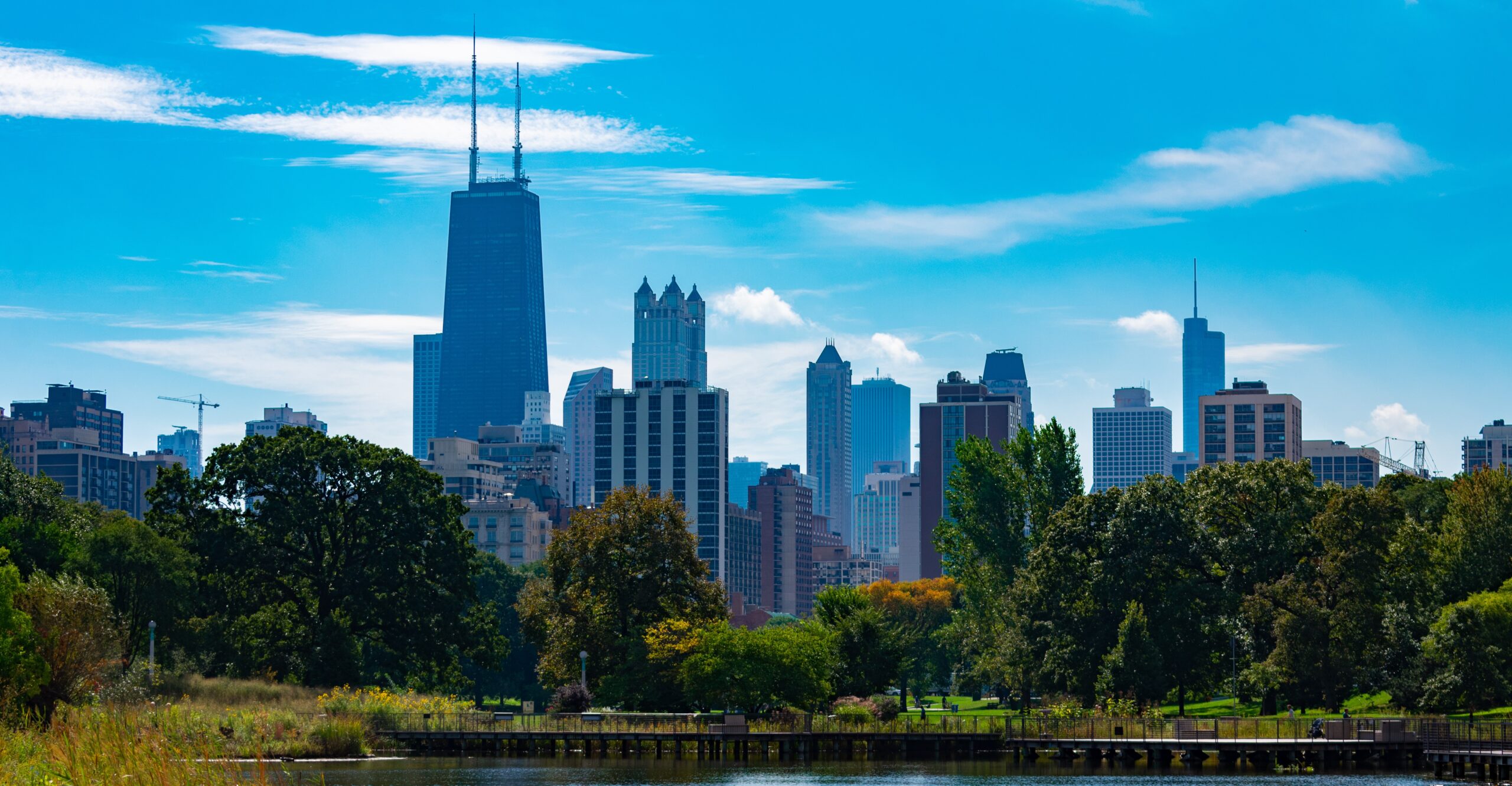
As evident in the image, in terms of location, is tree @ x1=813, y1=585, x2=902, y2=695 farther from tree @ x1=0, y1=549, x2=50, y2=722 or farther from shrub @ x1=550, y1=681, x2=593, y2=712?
tree @ x1=0, y1=549, x2=50, y2=722

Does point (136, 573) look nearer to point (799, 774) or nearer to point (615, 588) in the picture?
point (615, 588)

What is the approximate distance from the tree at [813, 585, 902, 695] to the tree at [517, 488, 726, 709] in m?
6.84

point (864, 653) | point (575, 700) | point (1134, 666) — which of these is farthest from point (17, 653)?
point (1134, 666)

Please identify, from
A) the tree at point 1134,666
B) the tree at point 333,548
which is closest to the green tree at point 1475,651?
the tree at point 1134,666

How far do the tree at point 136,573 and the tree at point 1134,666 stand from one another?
42519mm

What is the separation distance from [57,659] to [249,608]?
2634 cm

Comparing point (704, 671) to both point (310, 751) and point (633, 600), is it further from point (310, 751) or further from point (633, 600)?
point (310, 751)

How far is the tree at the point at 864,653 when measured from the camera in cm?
8288

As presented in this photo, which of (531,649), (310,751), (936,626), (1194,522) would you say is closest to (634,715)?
(310,751)

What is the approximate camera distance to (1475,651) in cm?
6738

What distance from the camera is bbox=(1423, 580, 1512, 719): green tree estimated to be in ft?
221

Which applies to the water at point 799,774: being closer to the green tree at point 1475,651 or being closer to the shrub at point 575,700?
the green tree at point 1475,651

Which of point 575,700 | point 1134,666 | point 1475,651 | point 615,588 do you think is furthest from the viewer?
point 575,700

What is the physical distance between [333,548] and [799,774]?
107ft
